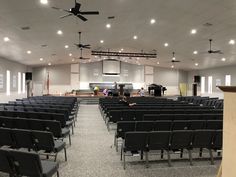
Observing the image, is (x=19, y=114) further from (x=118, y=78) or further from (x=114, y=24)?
(x=118, y=78)

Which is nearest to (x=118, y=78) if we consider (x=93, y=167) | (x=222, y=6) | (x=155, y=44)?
(x=155, y=44)

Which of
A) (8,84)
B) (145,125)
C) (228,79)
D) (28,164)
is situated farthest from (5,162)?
(228,79)

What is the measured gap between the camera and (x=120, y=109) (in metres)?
9.41

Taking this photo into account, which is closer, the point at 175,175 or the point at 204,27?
the point at 175,175

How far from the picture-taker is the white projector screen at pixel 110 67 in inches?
1194

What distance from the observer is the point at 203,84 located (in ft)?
92.6

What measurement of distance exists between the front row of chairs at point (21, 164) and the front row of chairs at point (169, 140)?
69.3 inches

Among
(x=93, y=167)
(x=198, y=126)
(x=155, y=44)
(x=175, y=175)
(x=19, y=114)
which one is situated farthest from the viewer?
(x=155, y=44)

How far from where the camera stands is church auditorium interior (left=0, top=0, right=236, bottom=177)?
434cm

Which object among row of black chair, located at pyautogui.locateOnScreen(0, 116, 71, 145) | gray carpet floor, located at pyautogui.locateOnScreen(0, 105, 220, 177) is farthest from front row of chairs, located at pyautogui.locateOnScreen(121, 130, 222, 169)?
row of black chair, located at pyautogui.locateOnScreen(0, 116, 71, 145)

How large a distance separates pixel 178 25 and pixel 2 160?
11.3 metres

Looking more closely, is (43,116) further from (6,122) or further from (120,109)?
(120,109)

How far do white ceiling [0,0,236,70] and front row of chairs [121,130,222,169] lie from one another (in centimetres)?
611

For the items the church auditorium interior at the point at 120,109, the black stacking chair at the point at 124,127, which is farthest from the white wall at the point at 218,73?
the black stacking chair at the point at 124,127
